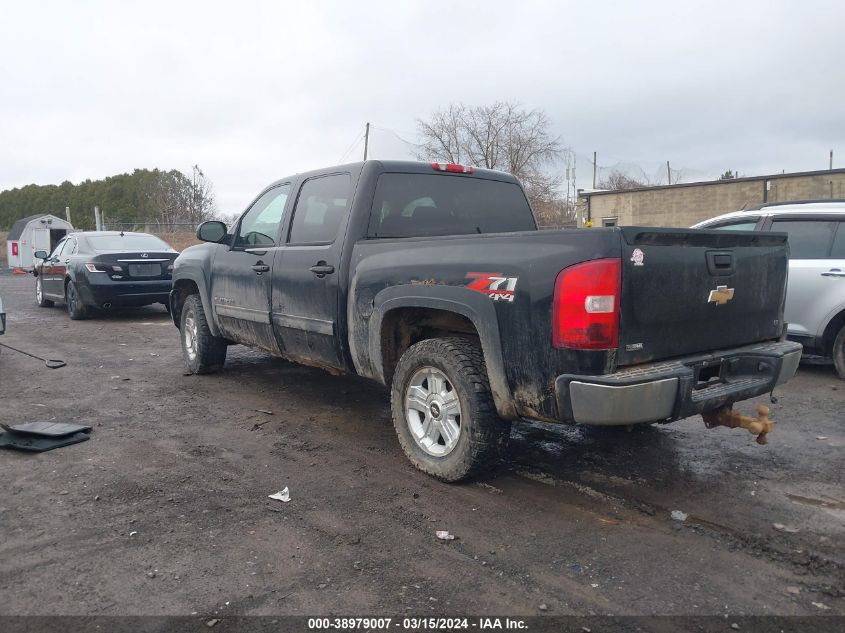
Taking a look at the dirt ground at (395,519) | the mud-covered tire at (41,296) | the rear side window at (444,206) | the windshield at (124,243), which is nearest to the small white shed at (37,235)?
the mud-covered tire at (41,296)

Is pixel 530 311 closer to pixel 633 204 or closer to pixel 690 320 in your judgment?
pixel 690 320

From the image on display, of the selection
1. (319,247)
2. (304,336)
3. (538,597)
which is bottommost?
(538,597)

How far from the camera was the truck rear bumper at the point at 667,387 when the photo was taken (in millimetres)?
3061

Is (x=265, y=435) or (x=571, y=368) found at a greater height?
(x=571, y=368)

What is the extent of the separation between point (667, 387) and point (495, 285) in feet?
3.19

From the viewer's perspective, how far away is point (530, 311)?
3266 mm

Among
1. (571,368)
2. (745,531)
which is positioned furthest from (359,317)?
(745,531)

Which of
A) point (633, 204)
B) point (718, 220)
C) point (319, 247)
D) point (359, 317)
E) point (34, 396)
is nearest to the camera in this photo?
point (359, 317)

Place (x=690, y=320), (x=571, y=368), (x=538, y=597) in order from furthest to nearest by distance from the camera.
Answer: (x=690, y=320)
(x=571, y=368)
(x=538, y=597)

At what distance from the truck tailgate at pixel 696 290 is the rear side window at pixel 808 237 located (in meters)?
3.22

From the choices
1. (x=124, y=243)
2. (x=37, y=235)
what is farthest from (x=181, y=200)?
→ (x=124, y=243)

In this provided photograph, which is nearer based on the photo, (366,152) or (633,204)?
(633,204)

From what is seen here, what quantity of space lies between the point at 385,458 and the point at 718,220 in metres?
5.35

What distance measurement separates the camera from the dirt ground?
2.72 metres
